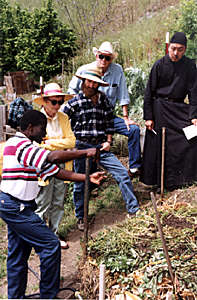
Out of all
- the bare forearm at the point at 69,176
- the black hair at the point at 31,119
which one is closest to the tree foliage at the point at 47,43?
the black hair at the point at 31,119

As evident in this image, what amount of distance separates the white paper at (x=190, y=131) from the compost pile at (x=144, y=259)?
154 cm

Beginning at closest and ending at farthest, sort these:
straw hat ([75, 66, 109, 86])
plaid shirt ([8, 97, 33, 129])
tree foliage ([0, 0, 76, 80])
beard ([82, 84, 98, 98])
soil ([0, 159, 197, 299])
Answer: soil ([0, 159, 197, 299]), straw hat ([75, 66, 109, 86]), beard ([82, 84, 98, 98]), plaid shirt ([8, 97, 33, 129]), tree foliage ([0, 0, 76, 80])

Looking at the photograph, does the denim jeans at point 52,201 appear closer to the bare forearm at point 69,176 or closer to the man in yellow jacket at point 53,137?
the man in yellow jacket at point 53,137

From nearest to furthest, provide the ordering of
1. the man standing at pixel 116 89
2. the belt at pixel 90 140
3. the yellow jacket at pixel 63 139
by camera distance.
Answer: the yellow jacket at pixel 63 139
the belt at pixel 90 140
the man standing at pixel 116 89

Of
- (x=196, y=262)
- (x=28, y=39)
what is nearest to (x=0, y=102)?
(x=28, y=39)

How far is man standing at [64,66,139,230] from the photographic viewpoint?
4.36 m

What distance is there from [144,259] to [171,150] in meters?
2.30

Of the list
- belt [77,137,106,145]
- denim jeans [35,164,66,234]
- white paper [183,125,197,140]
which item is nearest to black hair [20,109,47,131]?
denim jeans [35,164,66,234]

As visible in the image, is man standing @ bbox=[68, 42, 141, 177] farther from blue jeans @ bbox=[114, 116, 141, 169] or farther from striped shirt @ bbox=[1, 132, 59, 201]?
striped shirt @ bbox=[1, 132, 59, 201]

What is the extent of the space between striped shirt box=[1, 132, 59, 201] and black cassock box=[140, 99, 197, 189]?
238 cm

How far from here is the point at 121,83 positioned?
504 cm

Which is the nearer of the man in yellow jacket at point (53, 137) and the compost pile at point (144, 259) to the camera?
the compost pile at point (144, 259)

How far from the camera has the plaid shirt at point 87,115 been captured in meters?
4.37

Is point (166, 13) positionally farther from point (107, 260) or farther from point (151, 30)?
point (107, 260)
